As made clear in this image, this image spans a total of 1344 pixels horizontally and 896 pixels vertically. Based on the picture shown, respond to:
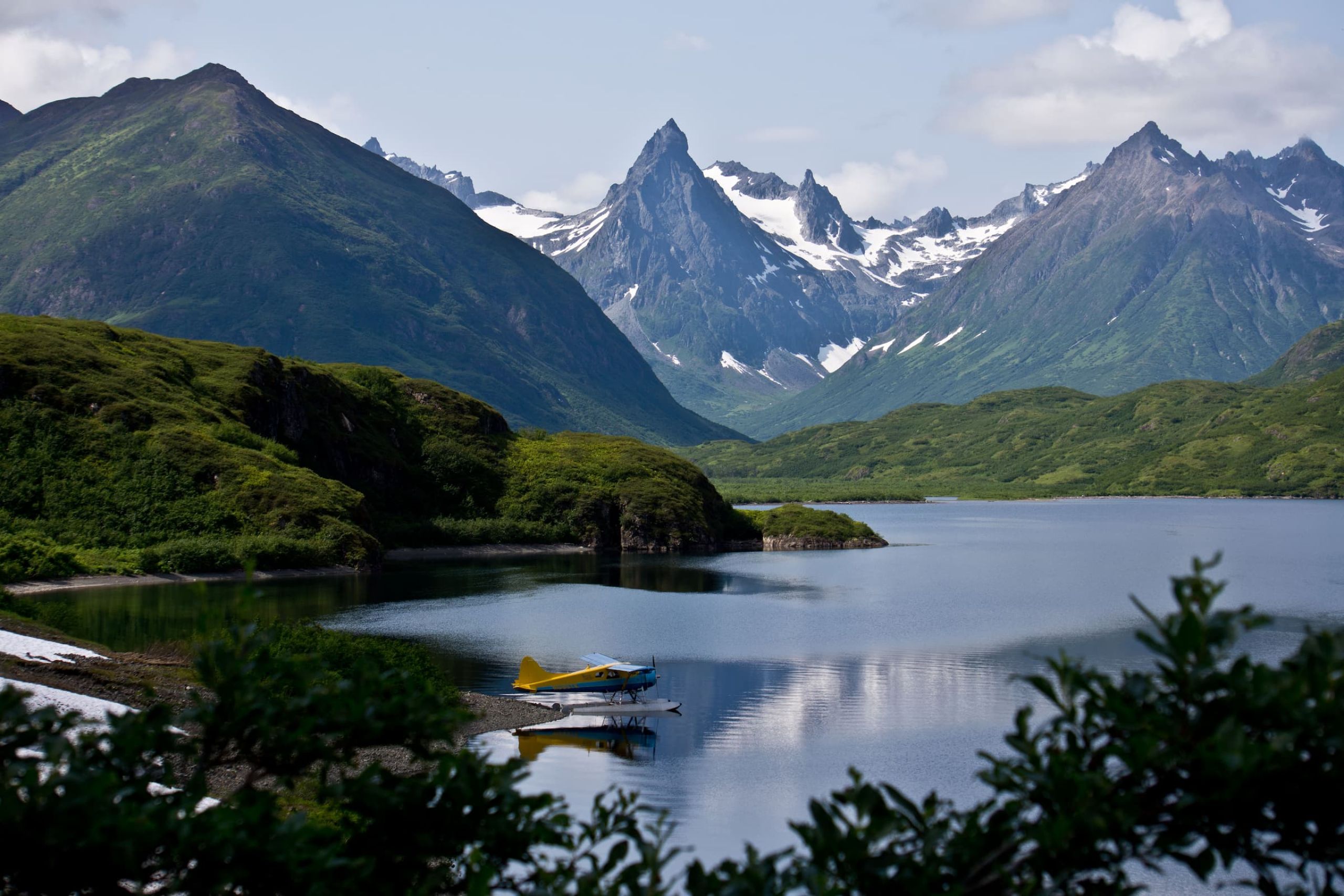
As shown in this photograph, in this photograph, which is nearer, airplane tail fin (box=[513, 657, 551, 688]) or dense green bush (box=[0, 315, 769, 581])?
airplane tail fin (box=[513, 657, 551, 688])

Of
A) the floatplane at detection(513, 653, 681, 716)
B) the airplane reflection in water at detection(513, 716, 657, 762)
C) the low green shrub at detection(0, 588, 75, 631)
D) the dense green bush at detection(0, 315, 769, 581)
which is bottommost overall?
the airplane reflection in water at detection(513, 716, 657, 762)

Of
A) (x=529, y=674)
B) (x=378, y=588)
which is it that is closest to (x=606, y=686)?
(x=529, y=674)

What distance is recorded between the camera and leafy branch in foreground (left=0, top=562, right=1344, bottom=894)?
27.2 feet

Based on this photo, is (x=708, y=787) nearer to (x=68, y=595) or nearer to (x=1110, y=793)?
(x=1110, y=793)

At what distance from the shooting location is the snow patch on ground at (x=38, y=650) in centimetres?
3797

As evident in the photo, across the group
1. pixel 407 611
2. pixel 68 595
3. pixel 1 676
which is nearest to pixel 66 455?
pixel 68 595

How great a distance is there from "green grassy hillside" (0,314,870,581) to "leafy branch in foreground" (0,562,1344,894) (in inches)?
3062

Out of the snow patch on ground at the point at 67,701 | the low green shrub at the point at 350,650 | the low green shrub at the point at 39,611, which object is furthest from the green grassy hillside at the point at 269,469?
the snow patch on ground at the point at 67,701

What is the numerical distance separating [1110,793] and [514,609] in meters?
75.9

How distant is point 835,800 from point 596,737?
38.7 m

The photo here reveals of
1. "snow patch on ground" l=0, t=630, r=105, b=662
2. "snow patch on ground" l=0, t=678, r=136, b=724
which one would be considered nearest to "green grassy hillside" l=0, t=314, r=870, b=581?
"snow patch on ground" l=0, t=630, r=105, b=662

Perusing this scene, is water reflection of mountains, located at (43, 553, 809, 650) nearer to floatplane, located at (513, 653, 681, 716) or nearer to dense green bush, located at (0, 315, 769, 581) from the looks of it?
dense green bush, located at (0, 315, 769, 581)

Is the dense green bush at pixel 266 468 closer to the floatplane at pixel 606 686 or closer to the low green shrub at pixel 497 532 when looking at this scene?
the low green shrub at pixel 497 532

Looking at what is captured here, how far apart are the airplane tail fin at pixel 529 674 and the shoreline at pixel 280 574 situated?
46.4 feet
